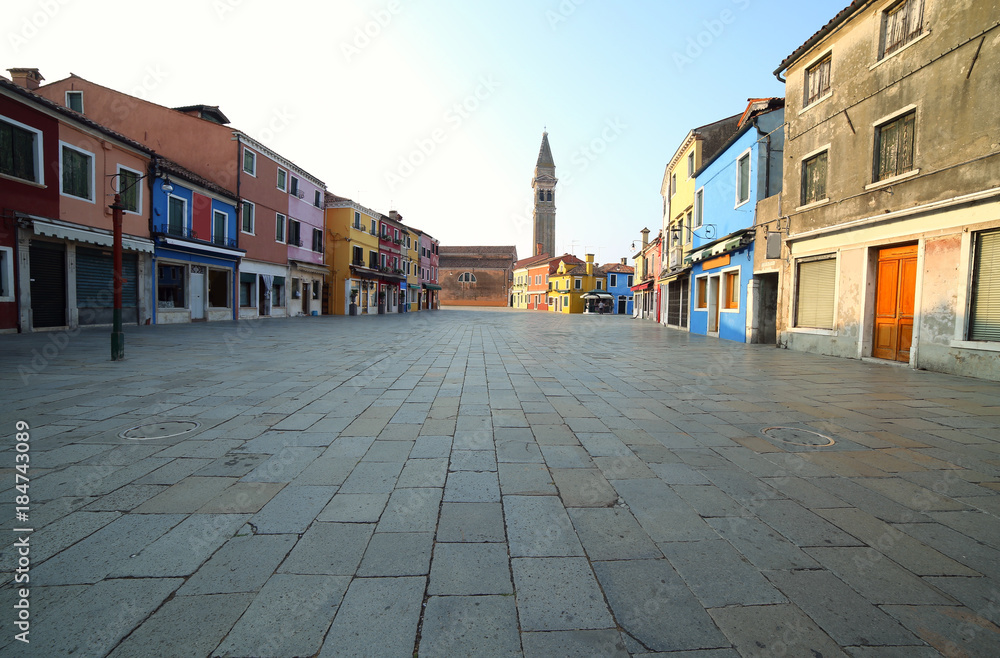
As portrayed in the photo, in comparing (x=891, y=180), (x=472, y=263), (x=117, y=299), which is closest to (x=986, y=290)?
(x=891, y=180)

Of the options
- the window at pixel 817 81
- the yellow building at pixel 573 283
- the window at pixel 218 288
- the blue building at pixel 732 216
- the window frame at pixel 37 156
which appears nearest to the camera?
the window at pixel 817 81

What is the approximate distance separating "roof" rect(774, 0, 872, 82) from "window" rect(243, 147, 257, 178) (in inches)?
908

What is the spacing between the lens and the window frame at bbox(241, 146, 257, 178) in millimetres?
23438

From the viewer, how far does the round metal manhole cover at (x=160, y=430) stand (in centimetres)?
434

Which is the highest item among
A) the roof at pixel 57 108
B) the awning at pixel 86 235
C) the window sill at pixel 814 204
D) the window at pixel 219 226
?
the roof at pixel 57 108

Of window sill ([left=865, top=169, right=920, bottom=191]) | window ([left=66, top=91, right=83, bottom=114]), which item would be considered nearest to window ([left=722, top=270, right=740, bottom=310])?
window sill ([left=865, top=169, right=920, bottom=191])

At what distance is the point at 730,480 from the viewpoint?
3.51 m

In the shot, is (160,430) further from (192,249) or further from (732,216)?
(192,249)

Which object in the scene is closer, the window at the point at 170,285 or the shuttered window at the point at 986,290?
the shuttered window at the point at 986,290

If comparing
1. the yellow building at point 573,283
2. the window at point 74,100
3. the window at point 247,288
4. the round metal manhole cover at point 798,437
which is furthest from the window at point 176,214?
the yellow building at point 573,283

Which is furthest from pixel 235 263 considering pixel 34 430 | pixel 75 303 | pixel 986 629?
pixel 986 629

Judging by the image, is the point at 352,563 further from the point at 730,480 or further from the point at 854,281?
the point at 854,281

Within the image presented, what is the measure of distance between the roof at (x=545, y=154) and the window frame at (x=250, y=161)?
198 feet

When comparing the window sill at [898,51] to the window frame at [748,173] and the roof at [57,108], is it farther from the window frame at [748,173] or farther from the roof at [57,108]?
the roof at [57,108]
